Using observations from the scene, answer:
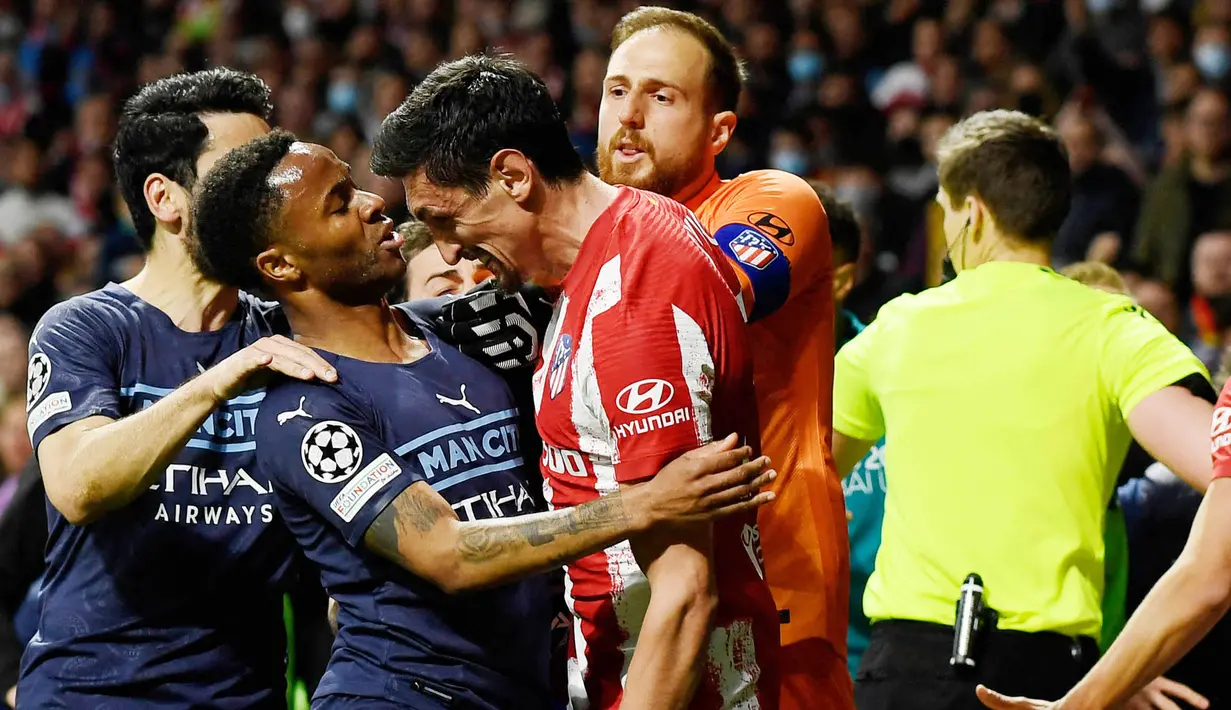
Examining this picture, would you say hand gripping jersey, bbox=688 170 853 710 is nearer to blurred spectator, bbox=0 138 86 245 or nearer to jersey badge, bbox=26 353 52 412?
jersey badge, bbox=26 353 52 412

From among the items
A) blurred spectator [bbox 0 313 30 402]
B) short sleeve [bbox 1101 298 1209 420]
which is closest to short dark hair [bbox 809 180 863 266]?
short sleeve [bbox 1101 298 1209 420]

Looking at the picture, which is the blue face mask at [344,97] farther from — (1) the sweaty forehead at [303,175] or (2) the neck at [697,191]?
(1) the sweaty forehead at [303,175]

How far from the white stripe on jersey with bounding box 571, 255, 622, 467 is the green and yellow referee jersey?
1459mm

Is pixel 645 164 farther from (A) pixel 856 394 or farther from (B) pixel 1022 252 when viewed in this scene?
(B) pixel 1022 252

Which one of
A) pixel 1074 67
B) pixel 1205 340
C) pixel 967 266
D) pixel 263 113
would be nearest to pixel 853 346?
pixel 967 266

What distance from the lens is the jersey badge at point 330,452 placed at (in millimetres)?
2891

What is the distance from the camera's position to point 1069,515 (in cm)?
383

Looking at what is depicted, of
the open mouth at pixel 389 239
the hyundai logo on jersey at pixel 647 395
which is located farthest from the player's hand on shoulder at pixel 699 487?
the open mouth at pixel 389 239

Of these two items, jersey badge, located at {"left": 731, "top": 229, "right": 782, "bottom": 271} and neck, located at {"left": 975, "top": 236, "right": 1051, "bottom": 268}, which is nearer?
jersey badge, located at {"left": 731, "top": 229, "right": 782, "bottom": 271}

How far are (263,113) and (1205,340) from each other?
5.81m

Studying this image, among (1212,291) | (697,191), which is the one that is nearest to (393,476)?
(697,191)

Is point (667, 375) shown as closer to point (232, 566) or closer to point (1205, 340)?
point (232, 566)

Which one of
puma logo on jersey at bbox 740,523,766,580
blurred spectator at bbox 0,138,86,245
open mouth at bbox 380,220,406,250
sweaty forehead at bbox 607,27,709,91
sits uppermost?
blurred spectator at bbox 0,138,86,245

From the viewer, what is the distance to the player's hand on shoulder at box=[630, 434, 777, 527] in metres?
2.60
